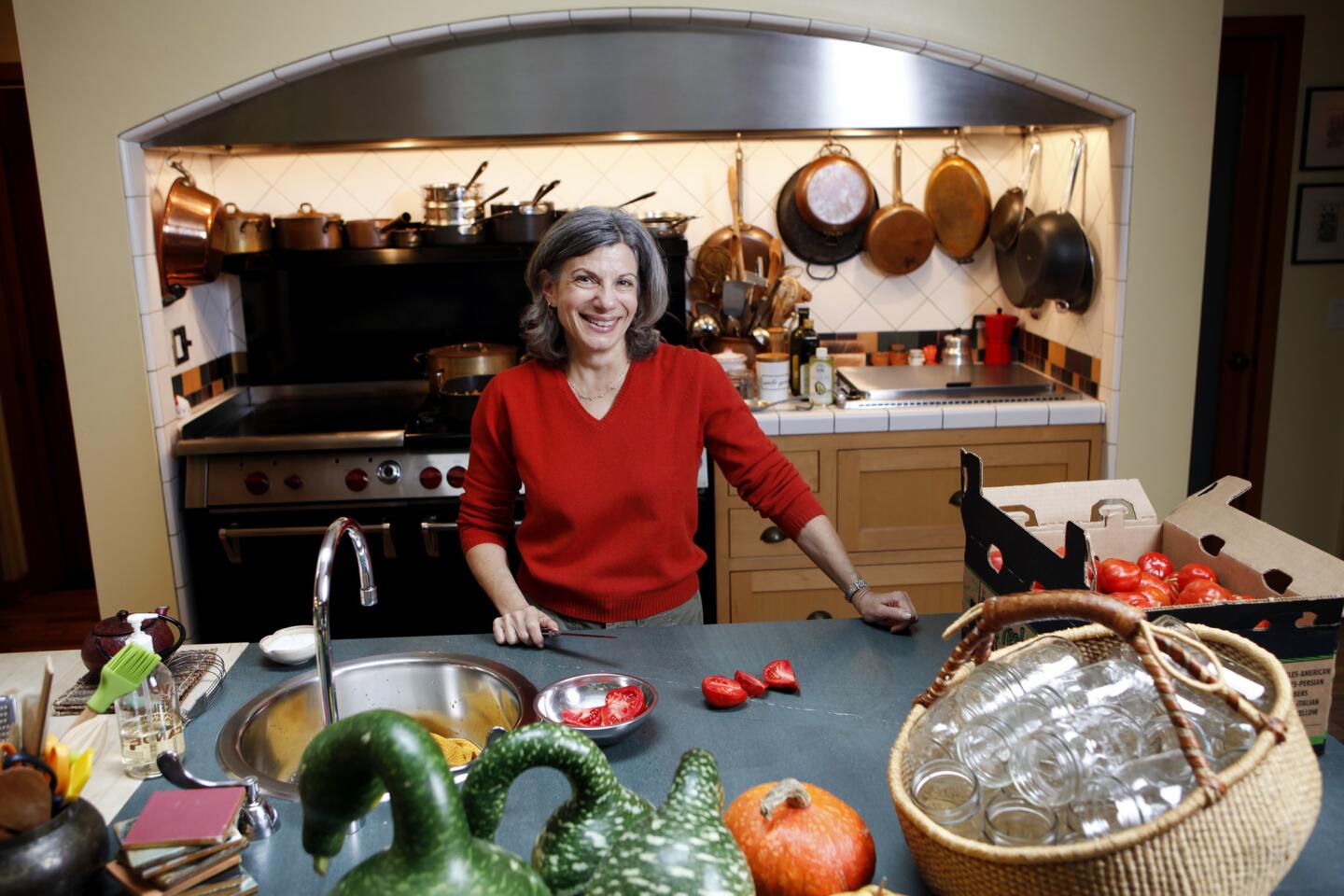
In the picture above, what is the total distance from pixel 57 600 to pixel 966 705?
4.50 meters

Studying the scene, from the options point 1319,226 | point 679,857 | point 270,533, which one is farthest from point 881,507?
point 679,857

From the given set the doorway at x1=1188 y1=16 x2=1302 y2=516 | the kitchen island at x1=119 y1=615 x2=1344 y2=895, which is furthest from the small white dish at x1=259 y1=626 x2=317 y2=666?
the doorway at x1=1188 y1=16 x2=1302 y2=516

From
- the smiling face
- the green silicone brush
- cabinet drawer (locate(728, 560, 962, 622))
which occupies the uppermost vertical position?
the smiling face

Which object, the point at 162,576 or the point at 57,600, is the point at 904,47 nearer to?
the point at 162,576

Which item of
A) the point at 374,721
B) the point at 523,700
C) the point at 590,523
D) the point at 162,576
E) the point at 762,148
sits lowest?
the point at 162,576

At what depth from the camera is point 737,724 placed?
1.63 meters

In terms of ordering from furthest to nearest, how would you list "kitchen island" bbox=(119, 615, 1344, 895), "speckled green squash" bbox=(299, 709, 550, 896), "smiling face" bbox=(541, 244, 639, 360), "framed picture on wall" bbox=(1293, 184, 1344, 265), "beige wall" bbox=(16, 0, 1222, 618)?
1. "framed picture on wall" bbox=(1293, 184, 1344, 265)
2. "beige wall" bbox=(16, 0, 1222, 618)
3. "smiling face" bbox=(541, 244, 639, 360)
4. "kitchen island" bbox=(119, 615, 1344, 895)
5. "speckled green squash" bbox=(299, 709, 550, 896)

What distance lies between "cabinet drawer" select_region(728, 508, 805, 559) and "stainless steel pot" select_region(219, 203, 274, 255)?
1639 mm

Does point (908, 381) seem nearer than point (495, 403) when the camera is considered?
No

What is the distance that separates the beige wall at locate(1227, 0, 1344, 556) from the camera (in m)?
3.97

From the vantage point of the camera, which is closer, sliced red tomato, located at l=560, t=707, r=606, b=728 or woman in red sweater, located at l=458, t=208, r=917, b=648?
sliced red tomato, located at l=560, t=707, r=606, b=728

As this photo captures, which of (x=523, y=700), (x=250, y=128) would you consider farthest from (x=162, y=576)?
(x=523, y=700)

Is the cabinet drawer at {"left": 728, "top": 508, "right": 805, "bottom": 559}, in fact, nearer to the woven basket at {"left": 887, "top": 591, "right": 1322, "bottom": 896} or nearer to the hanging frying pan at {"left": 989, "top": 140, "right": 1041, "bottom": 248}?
the hanging frying pan at {"left": 989, "top": 140, "right": 1041, "bottom": 248}

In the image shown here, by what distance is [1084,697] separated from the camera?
1.20 meters
